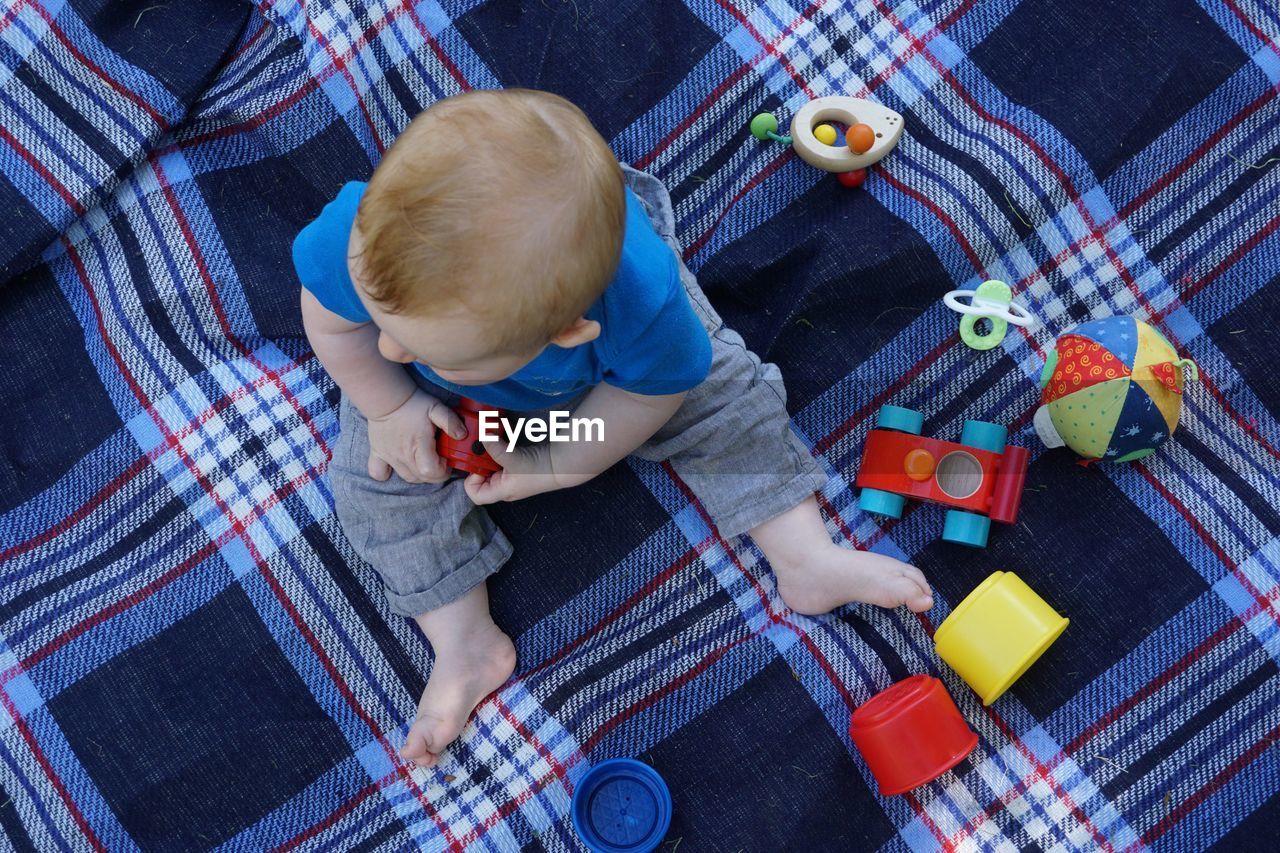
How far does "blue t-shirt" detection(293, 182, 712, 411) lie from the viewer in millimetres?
892

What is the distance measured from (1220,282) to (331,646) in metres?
1.06

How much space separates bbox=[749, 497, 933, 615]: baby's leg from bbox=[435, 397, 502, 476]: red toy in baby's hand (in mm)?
298

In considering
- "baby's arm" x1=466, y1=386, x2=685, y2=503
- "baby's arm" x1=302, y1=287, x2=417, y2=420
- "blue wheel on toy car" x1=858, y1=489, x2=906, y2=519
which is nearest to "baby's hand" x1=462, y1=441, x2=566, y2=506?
"baby's arm" x1=466, y1=386, x2=685, y2=503

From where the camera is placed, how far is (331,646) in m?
1.19

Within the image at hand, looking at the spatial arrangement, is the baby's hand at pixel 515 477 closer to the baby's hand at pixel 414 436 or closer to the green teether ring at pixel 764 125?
the baby's hand at pixel 414 436

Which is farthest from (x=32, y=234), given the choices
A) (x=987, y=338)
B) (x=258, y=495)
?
(x=987, y=338)

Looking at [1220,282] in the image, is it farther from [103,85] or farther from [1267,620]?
[103,85]

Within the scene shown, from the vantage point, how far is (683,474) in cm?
119

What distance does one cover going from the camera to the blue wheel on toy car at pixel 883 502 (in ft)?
3.90

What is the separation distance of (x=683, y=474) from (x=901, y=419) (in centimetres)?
24

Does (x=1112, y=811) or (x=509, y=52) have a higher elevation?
(x=509, y=52)

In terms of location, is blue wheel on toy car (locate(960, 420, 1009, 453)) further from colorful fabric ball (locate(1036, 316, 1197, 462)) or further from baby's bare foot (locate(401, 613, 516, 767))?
baby's bare foot (locate(401, 613, 516, 767))

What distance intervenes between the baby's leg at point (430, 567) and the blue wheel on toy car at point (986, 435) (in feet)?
1.78

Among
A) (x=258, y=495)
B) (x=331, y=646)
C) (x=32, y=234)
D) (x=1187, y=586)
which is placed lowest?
(x=1187, y=586)
